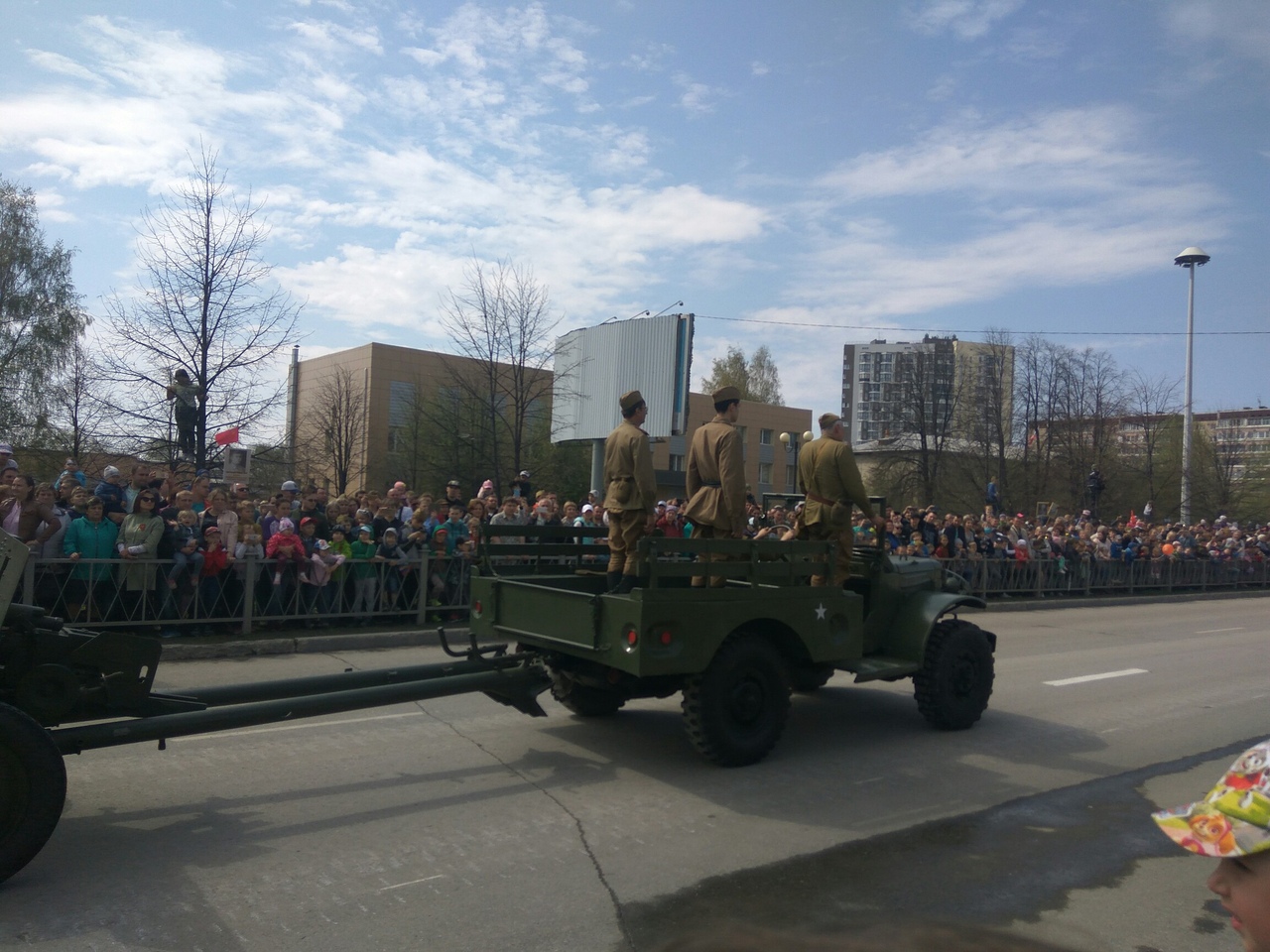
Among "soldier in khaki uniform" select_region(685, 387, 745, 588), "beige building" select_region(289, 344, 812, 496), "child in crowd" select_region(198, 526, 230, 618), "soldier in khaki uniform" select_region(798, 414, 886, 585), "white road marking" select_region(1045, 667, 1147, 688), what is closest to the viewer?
"soldier in khaki uniform" select_region(685, 387, 745, 588)

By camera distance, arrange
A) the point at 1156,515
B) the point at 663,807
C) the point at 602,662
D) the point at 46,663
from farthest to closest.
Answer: the point at 1156,515 < the point at 602,662 < the point at 663,807 < the point at 46,663

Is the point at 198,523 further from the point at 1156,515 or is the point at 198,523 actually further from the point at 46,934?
the point at 1156,515

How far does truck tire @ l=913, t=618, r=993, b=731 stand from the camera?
7926 millimetres

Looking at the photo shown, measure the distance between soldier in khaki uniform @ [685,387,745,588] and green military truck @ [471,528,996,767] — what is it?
0.33 metres

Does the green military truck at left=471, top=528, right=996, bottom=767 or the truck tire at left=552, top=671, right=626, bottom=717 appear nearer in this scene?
the green military truck at left=471, top=528, right=996, bottom=767

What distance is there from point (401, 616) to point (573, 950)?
909 centimetres

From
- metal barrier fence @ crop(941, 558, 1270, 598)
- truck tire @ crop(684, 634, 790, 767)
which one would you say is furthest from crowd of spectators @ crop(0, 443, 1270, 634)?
metal barrier fence @ crop(941, 558, 1270, 598)

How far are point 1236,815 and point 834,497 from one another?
6.66m

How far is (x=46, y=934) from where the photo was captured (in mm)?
4035

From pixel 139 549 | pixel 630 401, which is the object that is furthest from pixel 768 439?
pixel 630 401

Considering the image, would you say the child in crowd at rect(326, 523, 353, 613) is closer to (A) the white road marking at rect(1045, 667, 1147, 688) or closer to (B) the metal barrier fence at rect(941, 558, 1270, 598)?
(A) the white road marking at rect(1045, 667, 1147, 688)

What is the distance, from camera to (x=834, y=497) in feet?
26.4

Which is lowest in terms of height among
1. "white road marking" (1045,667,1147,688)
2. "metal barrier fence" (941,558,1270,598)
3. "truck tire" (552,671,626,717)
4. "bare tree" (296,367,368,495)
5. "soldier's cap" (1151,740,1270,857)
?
"white road marking" (1045,667,1147,688)

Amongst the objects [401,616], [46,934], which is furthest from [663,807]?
[401,616]
